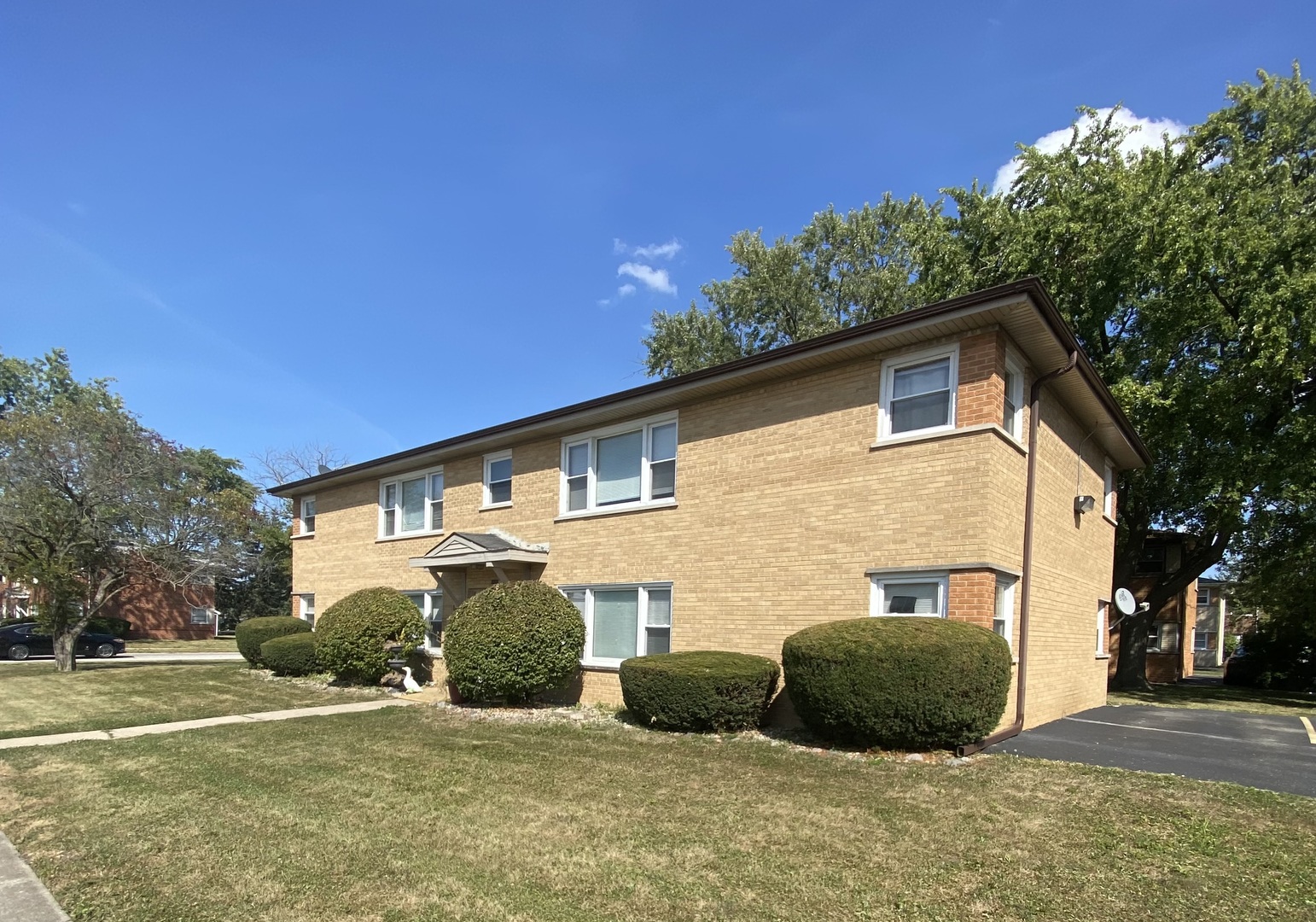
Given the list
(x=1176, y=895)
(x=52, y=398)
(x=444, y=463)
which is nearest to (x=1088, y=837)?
(x=1176, y=895)

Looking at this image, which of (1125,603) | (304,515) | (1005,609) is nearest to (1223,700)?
(1125,603)

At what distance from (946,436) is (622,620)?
6.64 meters

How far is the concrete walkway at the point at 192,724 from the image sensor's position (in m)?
9.92

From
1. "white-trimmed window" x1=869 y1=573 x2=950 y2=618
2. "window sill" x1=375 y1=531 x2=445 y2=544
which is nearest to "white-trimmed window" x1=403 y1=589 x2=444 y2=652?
"window sill" x1=375 y1=531 x2=445 y2=544

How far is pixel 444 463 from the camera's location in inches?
722

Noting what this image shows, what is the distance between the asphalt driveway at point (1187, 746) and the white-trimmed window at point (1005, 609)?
1320 millimetres

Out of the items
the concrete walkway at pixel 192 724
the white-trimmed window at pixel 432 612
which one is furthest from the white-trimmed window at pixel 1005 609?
the white-trimmed window at pixel 432 612

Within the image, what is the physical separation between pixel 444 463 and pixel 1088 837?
15.4m

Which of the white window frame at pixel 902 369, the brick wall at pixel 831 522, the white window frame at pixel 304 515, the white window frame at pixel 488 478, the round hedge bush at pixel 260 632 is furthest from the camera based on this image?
the white window frame at pixel 304 515

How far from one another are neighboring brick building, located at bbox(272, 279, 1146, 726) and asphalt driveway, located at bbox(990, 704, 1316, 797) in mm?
752

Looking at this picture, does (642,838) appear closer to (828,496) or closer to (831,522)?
(831,522)

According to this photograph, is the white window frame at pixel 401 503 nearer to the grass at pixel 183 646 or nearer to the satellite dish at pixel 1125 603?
the satellite dish at pixel 1125 603

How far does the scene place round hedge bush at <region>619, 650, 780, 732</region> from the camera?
9.94 metres

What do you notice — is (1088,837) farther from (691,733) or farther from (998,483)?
(691,733)
